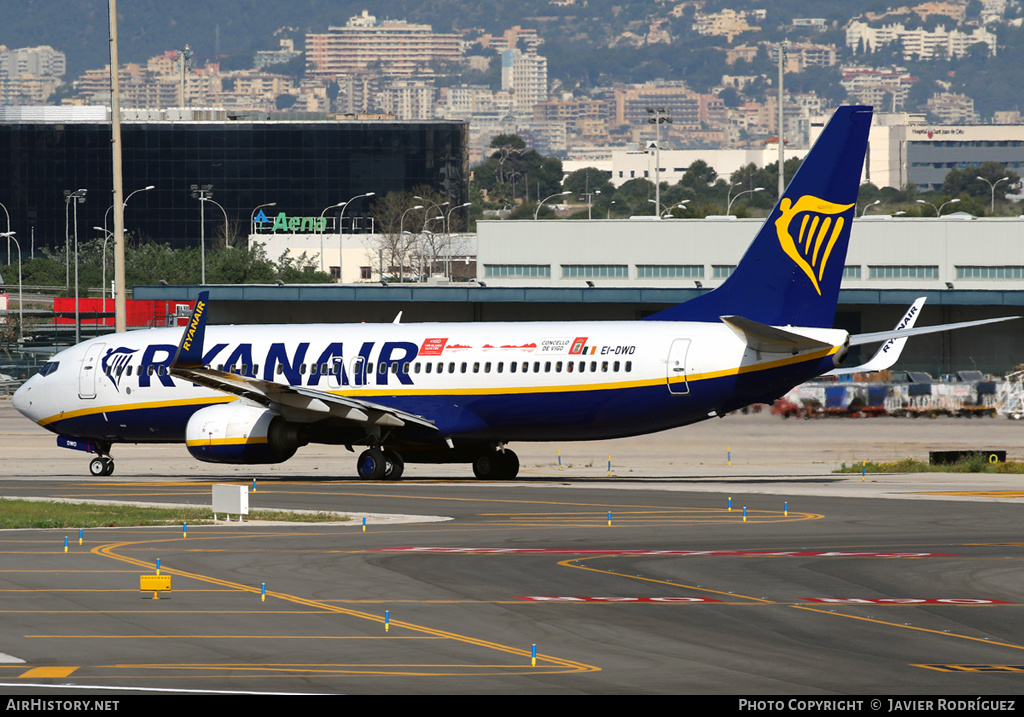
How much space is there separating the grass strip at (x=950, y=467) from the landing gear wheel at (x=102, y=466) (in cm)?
Result: 2141

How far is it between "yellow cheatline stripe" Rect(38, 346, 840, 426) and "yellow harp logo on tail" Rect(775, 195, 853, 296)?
209 cm

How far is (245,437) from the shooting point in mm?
40656

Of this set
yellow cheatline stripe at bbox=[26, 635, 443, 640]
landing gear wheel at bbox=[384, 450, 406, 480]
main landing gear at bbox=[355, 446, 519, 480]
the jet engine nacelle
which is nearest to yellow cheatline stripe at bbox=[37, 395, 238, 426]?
the jet engine nacelle

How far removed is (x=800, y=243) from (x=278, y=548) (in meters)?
17.2

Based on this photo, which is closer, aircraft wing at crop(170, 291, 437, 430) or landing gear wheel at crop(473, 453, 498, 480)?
aircraft wing at crop(170, 291, 437, 430)

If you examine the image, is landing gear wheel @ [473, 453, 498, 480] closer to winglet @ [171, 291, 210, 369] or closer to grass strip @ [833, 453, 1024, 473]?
winglet @ [171, 291, 210, 369]

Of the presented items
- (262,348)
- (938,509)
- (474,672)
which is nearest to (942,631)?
(474,672)

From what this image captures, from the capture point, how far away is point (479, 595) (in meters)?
21.1

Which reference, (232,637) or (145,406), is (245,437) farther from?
(232,637)

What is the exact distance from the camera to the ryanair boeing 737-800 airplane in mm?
37719

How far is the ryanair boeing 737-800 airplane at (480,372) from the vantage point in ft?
124
